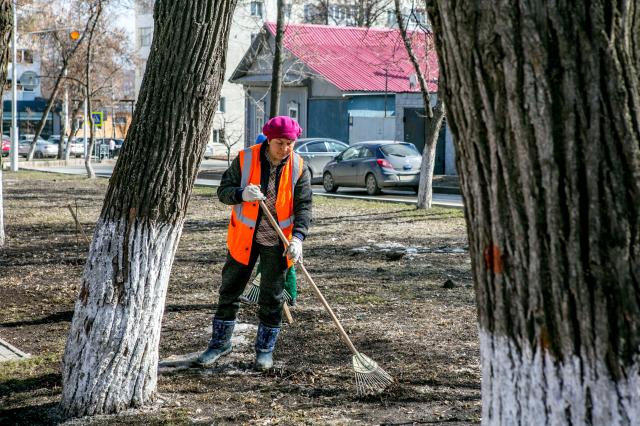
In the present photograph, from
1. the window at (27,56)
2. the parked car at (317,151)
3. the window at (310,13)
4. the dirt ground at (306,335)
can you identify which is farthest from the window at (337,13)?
the dirt ground at (306,335)

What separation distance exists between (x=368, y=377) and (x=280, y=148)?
1.48 meters

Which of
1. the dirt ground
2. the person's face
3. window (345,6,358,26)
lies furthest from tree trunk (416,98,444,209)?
window (345,6,358,26)

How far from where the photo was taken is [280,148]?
231 inches

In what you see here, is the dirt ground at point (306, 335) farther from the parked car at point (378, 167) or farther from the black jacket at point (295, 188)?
the parked car at point (378, 167)

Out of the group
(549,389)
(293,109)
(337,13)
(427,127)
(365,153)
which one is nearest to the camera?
(549,389)

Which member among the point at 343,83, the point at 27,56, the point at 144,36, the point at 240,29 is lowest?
the point at 343,83

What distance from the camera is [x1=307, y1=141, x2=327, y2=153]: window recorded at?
2817cm

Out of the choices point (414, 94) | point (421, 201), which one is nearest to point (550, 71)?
point (421, 201)

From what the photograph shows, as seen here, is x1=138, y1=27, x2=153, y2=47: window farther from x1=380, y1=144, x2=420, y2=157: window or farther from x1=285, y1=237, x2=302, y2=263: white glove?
x1=285, y1=237, x2=302, y2=263: white glove

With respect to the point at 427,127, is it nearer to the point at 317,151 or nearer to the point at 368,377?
the point at 317,151

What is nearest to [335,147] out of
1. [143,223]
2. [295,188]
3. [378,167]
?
[378,167]

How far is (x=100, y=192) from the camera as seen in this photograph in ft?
76.3

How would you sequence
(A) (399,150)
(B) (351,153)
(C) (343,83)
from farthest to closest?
1. (C) (343,83)
2. (B) (351,153)
3. (A) (399,150)

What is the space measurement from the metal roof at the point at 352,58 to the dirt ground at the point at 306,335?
23.1m
